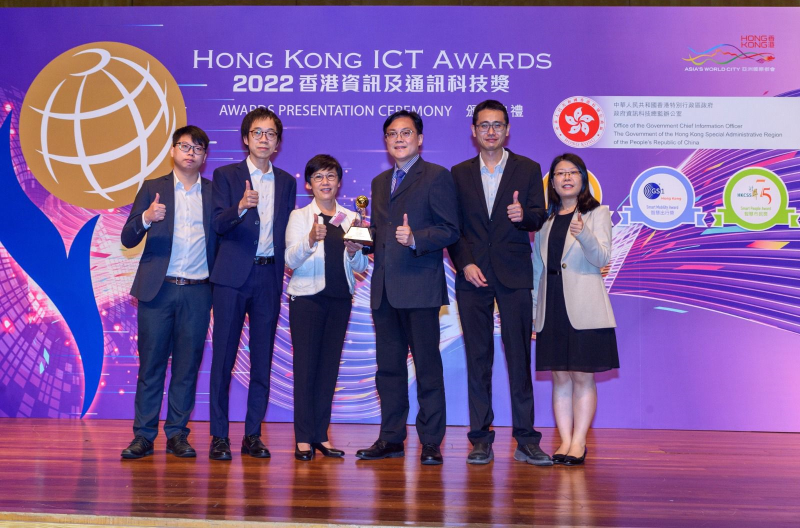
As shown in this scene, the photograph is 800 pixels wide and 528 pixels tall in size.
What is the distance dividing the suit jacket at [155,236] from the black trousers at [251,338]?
25 centimetres

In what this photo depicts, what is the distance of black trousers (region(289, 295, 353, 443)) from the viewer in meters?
3.52

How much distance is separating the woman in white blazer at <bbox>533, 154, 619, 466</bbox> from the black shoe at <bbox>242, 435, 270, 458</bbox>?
1.38 m

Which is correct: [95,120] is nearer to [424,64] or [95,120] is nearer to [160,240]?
[160,240]

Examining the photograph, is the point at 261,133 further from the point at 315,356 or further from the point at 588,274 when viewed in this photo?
the point at 588,274

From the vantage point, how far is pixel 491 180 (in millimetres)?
3578

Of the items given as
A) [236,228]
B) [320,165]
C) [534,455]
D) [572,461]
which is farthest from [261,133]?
[572,461]

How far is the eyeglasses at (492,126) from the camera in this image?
11.5ft

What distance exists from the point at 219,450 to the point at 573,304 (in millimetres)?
1812

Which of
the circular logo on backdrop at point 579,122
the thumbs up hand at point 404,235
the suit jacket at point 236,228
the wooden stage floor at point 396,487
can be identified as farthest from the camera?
the circular logo on backdrop at point 579,122

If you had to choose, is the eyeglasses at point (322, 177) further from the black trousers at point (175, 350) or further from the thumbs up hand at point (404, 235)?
the black trousers at point (175, 350)

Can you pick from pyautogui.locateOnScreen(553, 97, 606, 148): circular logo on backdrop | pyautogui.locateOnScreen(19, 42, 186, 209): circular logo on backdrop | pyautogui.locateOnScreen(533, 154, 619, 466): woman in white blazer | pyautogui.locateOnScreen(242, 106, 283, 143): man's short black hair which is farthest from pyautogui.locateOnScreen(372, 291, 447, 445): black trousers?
pyautogui.locateOnScreen(19, 42, 186, 209): circular logo on backdrop

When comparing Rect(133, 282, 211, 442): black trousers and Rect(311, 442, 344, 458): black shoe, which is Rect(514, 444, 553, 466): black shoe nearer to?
Rect(311, 442, 344, 458): black shoe

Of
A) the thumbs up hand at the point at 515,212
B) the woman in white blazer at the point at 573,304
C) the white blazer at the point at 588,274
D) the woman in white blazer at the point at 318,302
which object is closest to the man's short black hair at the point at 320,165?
the woman in white blazer at the point at 318,302

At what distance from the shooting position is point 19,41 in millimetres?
5059
